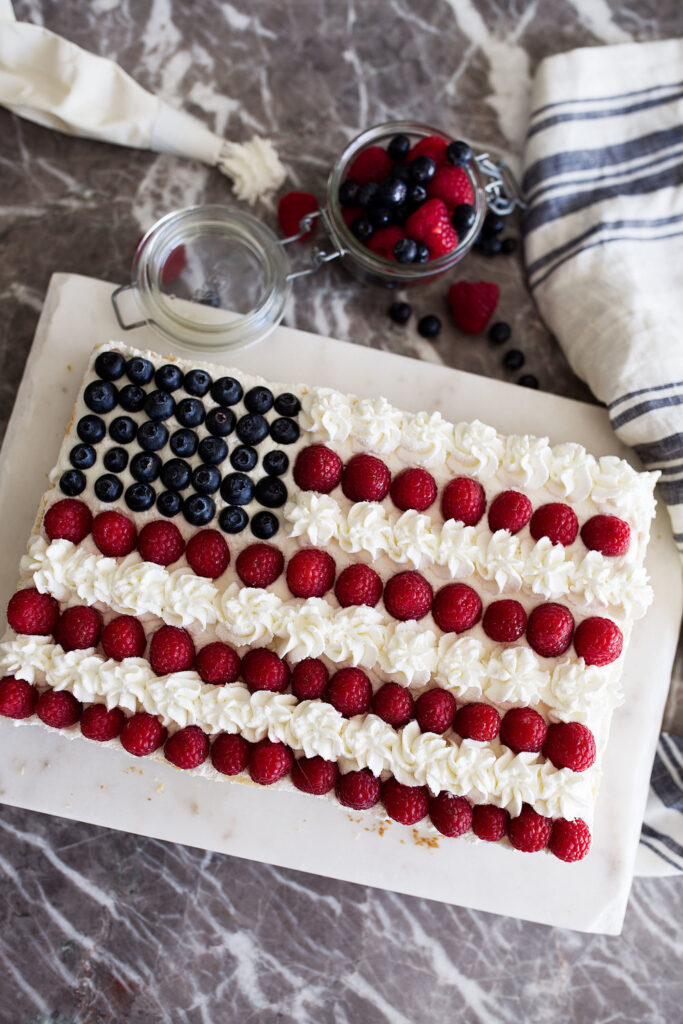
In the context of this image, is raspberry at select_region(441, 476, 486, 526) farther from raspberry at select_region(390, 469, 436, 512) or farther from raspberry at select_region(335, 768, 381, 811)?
raspberry at select_region(335, 768, 381, 811)

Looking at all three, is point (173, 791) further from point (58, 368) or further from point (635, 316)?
point (635, 316)

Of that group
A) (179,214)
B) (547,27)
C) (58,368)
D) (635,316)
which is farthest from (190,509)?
(547,27)

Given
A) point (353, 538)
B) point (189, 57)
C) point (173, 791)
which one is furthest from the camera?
point (189, 57)

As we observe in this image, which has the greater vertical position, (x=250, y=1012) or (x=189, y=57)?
(x=189, y=57)

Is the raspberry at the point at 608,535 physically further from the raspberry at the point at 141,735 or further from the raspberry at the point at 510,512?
the raspberry at the point at 141,735

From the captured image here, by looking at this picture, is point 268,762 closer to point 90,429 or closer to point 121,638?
point 121,638

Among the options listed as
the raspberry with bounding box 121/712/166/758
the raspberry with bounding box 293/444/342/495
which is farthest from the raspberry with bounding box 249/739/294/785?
the raspberry with bounding box 293/444/342/495

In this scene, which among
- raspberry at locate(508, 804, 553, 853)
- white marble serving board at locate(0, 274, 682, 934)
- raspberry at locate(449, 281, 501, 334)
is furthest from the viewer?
raspberry at locate(449, 281, 501, 334)
